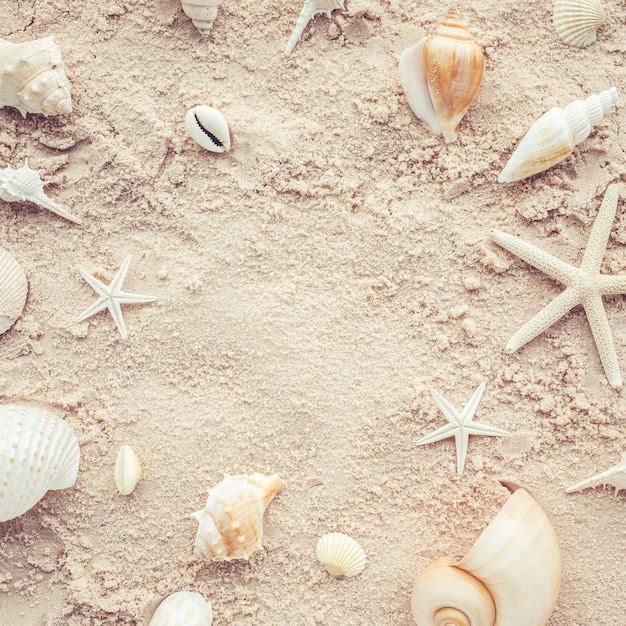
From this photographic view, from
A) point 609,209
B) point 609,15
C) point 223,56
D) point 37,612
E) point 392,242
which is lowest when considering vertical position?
point 37,612

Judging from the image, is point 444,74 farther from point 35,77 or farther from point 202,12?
point 35,77

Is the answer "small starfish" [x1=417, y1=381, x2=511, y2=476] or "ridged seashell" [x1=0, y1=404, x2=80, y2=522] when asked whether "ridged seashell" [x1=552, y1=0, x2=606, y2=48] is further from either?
"ridged seashell" [x1=0, y1=404, x2=80, y2=522]

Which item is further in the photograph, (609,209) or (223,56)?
(223,56)

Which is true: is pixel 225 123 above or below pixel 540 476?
above

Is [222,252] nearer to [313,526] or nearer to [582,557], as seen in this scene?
[313,526]

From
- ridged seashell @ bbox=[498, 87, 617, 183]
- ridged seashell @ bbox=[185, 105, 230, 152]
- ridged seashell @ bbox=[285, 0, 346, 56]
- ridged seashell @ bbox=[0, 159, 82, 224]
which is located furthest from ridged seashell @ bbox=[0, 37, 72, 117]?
ridged seashell @ bbox=[498, 87, 617, 183]

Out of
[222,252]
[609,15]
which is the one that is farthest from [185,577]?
[609,15]

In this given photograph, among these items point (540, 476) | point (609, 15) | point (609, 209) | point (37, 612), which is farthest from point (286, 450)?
point (609, 15)
